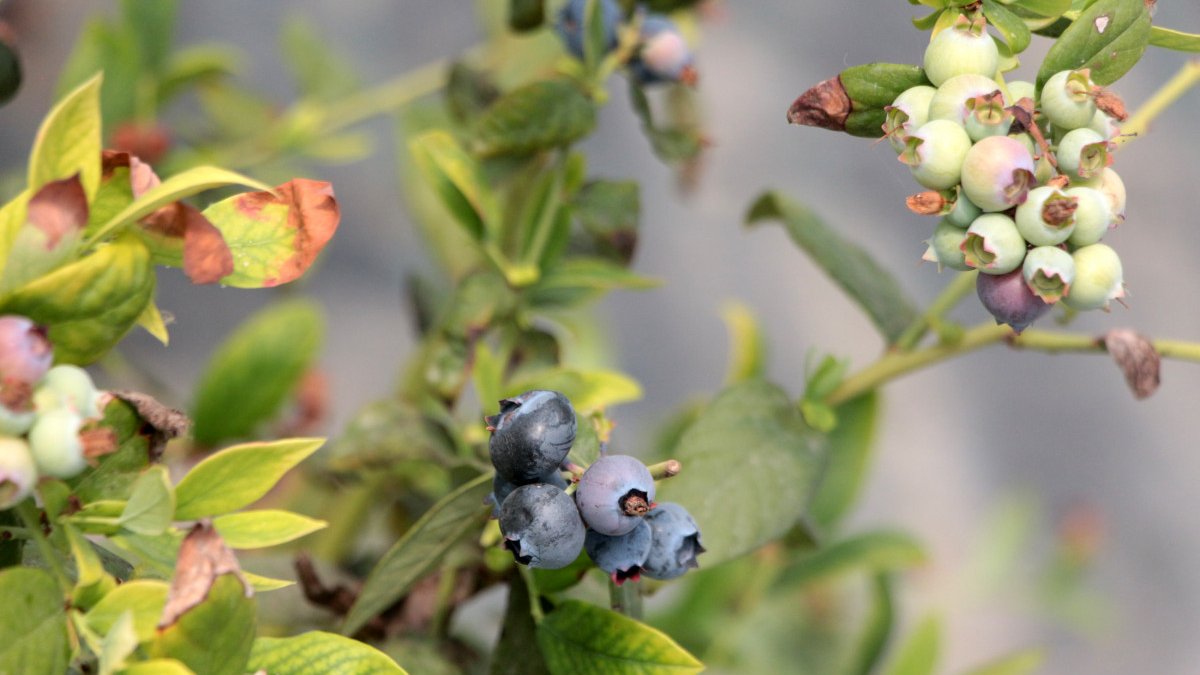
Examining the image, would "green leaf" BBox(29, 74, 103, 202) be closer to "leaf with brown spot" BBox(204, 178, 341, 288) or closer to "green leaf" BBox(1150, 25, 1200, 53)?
"leaf with brown spot" BBox(204, 178, 341, 288)

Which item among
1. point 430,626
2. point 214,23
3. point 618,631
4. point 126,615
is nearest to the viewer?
point 126,615

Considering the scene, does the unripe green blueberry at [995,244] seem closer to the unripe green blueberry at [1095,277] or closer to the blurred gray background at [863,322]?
the unripe green blueberry at [1095,277]

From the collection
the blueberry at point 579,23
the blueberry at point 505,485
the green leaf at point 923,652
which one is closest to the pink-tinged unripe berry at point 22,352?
the blueberry at point 505,485

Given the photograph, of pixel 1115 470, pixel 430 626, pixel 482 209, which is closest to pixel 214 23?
pixel 482 209

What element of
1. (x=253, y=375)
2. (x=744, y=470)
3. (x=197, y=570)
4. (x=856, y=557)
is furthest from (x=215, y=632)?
(x=856, y=557)

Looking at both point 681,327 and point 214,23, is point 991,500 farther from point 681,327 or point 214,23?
point 214,23

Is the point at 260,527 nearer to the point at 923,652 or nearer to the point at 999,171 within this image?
the point at 999,171
